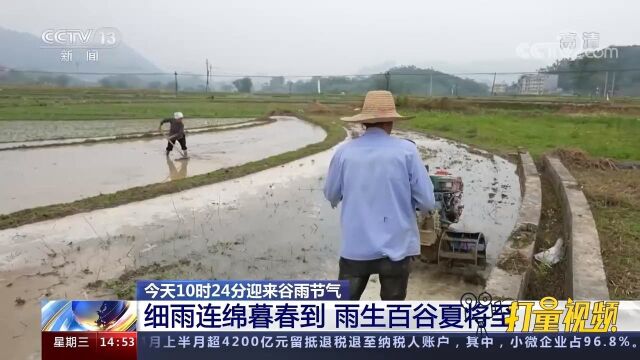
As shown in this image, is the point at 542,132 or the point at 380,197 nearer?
the point at 380,197

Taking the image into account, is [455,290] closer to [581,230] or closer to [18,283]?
[581,230]

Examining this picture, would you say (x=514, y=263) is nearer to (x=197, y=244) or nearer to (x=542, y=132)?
(x=197, y=244)

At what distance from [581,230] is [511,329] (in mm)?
3256

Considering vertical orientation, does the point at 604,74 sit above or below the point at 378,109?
above

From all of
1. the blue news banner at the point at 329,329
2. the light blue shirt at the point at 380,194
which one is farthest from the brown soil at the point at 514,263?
the light blue shirt at the point at 380,194

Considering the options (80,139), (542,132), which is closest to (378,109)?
(80,139)

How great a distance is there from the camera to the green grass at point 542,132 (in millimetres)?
13109

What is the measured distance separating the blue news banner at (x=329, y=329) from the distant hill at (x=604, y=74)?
44627 millimetres

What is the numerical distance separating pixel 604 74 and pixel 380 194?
47.1 meters

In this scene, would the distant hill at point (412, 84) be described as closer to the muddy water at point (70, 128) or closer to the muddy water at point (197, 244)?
the muddy water at point (70, 128)

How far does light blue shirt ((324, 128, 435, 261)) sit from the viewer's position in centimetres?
261

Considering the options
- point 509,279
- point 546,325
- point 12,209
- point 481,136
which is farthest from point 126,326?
point 481,136

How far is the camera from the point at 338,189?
2.80 m

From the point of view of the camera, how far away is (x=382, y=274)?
2748mm
